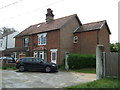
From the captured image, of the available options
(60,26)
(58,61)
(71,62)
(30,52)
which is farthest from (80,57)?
(30,52)

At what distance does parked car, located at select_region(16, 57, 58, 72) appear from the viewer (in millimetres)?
19219

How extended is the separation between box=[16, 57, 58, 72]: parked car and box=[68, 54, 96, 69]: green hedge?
11.2ft

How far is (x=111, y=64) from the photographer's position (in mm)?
11984

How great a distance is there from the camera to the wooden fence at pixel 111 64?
11.8 meters

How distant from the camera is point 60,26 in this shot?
85.0 feet

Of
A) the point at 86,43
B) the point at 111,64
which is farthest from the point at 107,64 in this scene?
the point at 86,43

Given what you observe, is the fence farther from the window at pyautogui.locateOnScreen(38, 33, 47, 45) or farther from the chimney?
the chimney

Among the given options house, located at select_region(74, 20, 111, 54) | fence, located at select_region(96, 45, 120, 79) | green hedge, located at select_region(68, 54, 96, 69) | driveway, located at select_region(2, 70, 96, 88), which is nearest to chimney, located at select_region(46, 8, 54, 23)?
house, located at select_region(74, 20, 111, 54)

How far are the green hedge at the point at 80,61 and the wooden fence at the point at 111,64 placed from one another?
32.6ft

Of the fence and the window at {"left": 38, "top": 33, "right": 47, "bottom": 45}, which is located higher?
the window at {"left": 38, "top": 33, "right": 47, "bottom": 45}

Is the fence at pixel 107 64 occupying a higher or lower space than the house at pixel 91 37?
lower

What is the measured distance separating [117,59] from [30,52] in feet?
69.7

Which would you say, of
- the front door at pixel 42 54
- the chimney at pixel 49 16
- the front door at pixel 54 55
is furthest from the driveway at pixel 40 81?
the chimney at pixel 49 16

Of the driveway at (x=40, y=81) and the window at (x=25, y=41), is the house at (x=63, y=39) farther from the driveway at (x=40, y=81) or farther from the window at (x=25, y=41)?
the driveway at (x=40, y=81)
